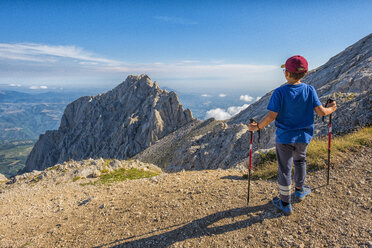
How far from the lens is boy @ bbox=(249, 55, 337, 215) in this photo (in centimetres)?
618

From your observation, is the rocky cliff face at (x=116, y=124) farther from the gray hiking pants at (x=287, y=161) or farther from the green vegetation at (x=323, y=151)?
the gray hiking pants at (x=287, y=161)

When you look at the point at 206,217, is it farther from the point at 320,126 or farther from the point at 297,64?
the point at 320,126

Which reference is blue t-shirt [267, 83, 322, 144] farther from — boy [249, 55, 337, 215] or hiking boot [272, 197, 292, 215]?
hiking boot [272, 197, 292, 215]

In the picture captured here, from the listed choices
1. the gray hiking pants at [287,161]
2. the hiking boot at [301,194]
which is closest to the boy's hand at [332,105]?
the gray hiking pants at [287,161]

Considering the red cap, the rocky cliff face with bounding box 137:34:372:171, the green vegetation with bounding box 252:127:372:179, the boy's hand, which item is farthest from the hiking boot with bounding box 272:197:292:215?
the rocky cliff face with bounding box 137:34:372:171

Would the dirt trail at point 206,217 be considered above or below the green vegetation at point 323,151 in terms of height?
below

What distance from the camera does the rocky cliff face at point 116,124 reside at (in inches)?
3585

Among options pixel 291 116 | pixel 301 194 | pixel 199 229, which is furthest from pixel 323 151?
pixel 199 229

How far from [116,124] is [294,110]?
115 metres

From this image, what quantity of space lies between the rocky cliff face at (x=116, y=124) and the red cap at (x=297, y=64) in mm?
82829

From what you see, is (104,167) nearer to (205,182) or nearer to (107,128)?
(205,182)

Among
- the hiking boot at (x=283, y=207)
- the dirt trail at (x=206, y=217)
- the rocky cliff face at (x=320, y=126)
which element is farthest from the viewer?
the rocky cliff face at (x=320, y=126)

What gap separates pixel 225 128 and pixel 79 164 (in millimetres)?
28334

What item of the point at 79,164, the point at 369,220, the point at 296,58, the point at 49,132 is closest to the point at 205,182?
the point at 369,220
